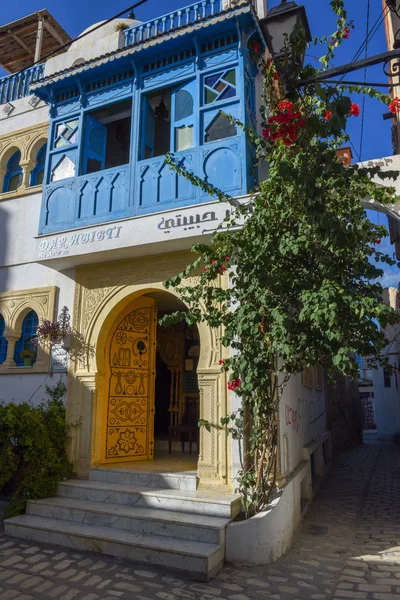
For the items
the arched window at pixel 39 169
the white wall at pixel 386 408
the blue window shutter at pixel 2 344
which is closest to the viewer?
the blue window shutter at pixel 2 344

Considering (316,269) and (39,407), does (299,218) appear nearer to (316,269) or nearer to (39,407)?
(316,269)

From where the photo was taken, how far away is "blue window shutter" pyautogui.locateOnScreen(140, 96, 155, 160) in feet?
22.4

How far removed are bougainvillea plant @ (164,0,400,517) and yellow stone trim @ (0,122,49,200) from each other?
427cm

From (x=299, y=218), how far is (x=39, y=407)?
4.49m

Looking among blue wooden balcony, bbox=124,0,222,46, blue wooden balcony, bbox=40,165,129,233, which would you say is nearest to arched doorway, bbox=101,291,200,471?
blue wooden balcony, bbox=40,165,129,233

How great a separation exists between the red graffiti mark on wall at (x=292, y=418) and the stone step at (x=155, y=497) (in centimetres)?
160

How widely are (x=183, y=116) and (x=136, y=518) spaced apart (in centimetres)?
533

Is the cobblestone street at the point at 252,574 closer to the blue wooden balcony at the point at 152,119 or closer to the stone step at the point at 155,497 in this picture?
the stone step at the point at 155,497

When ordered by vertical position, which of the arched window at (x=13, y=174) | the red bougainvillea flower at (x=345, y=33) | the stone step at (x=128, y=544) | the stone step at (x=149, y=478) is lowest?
the stone step at (x=128, y=544)

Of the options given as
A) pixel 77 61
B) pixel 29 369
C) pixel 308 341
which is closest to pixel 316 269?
pixel 308 341

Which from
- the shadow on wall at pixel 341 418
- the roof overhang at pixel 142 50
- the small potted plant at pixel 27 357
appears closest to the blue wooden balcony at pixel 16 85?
the roof overhang at pixel 142 50

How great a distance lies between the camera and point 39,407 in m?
6.51

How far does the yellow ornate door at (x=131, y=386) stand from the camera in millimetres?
6848

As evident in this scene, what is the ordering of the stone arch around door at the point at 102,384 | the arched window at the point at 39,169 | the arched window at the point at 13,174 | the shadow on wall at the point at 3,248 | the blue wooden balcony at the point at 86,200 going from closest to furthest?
the stone arch around door at the point at 102,384 → the blue wooden balcony at the point at 86,200 → the shadow on wall at the point at 3,248 → the arched window at the point at 39,169 → the arched window at the point at 13,174
